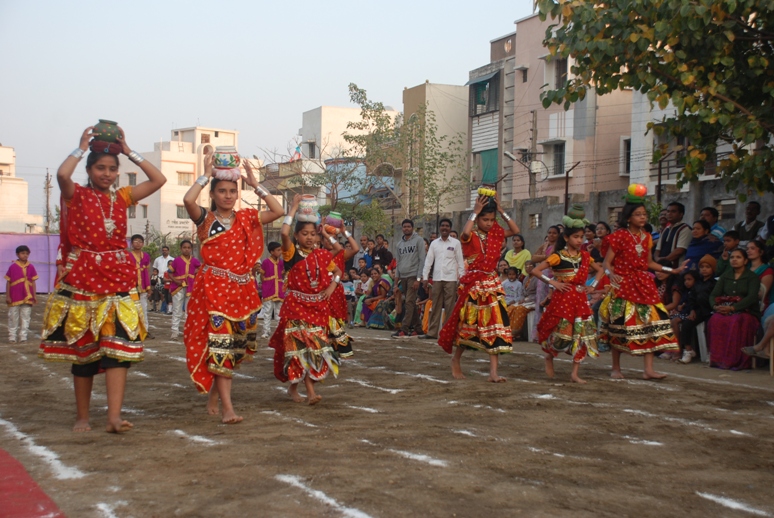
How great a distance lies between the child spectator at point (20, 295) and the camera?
16.3m

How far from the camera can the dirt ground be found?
4.41m

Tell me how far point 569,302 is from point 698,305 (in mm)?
3088

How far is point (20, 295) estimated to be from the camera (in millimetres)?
16344

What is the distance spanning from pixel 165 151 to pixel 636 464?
64492mm

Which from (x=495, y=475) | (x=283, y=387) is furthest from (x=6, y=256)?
(x=495, y=475)

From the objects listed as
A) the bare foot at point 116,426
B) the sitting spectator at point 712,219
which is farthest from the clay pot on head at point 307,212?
the sitting spectator at point 712,219

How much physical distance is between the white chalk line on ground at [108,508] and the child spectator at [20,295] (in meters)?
13.0

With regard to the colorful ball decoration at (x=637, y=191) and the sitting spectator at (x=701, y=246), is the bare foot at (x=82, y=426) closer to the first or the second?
the colorful ball decoration at (x=637, y=191)

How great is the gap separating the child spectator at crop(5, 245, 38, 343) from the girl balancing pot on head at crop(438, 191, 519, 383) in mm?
9795

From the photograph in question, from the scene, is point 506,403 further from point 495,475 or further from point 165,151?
point 165,151

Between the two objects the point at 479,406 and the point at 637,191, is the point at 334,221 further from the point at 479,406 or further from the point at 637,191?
the point at 637,191

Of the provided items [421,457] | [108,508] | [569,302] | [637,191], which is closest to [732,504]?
[421,457]

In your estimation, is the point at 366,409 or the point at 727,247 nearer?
the point at 366,409

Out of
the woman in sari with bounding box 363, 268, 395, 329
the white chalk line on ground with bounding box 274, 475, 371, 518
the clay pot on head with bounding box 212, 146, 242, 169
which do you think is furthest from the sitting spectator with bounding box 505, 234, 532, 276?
the white chalk line on ground with bounding box 274, 475, 371, 518
